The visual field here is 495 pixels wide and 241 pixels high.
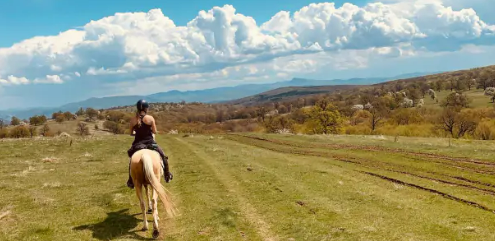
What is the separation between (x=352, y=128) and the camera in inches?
4144

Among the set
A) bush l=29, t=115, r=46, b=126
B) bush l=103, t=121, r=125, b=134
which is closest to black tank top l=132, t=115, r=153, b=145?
bush l=103, t=121, r=125, b=134

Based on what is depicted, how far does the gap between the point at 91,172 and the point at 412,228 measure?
74.6 ft

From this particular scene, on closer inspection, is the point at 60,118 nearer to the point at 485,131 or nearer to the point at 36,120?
the point at 36,120

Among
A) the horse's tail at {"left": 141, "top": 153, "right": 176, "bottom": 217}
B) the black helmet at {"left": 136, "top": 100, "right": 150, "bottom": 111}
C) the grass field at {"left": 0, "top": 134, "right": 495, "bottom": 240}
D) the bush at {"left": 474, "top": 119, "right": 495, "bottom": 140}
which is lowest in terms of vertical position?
the bush at {"left": 474, "top": 119, "right": 495, "bottom": 140}

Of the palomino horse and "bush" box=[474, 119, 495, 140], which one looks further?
"bush" box=[474, 119, 495, 140]

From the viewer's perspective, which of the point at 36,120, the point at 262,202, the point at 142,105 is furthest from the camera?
the point at 36,120

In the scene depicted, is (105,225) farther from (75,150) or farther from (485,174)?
(75,150)

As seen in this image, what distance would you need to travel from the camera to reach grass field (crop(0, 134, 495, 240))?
12.9 meters

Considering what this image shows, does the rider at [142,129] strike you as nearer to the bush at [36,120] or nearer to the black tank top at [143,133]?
the black tank top at [143,133]

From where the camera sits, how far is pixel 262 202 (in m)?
16.9

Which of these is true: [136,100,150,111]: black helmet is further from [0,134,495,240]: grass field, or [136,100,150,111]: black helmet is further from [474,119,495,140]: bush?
[474,119,495,140]: bush

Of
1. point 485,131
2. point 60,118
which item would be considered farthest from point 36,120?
point 485,131

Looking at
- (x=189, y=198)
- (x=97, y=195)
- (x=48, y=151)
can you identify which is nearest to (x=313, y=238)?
(x=189, y=198)

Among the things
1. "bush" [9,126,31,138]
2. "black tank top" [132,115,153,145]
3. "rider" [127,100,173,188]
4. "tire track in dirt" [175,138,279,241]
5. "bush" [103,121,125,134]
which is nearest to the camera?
"tire track in dirt" [175,138,279,241]
